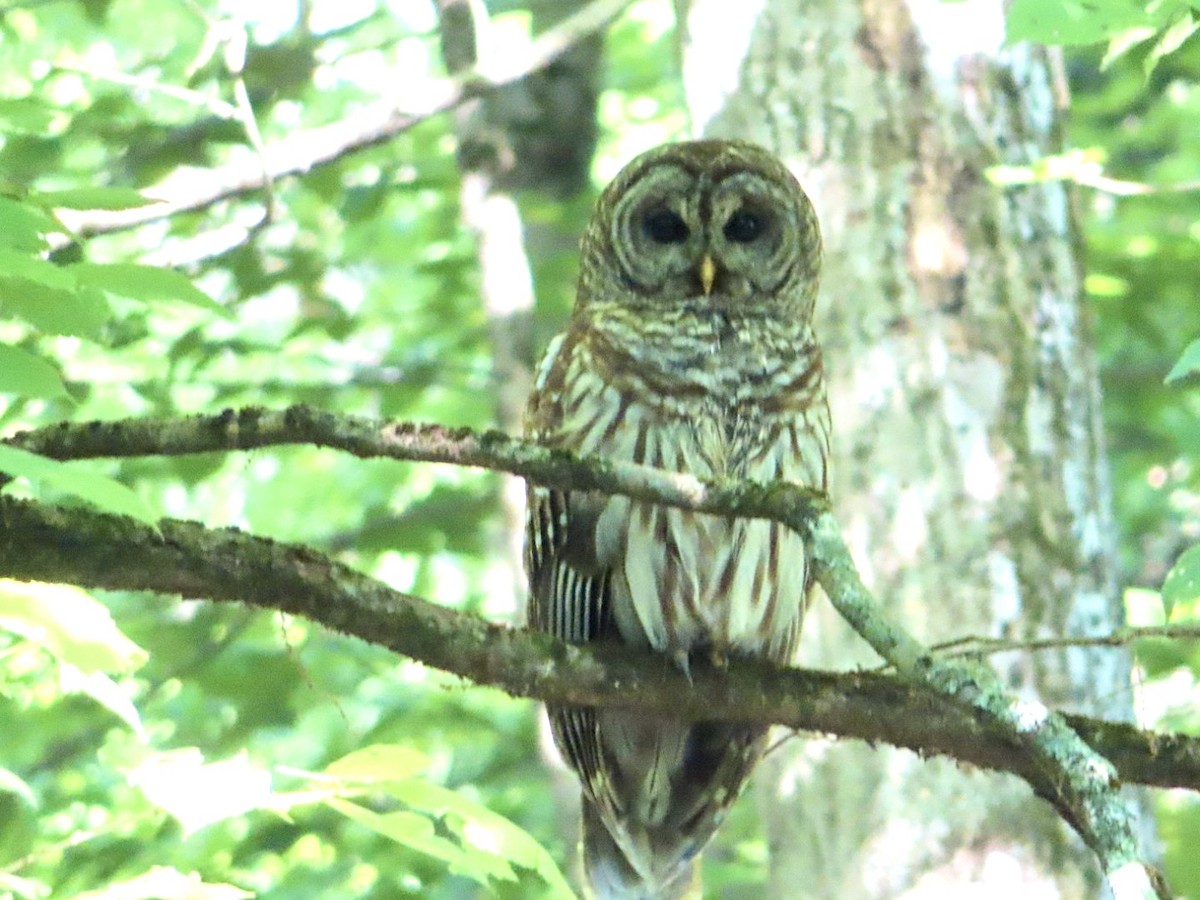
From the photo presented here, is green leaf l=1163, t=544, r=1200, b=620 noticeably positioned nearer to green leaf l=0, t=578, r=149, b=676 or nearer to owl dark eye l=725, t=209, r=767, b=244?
green leaf l=0, t=578, r=149, b=676

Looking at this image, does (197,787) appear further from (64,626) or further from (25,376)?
(25,376)

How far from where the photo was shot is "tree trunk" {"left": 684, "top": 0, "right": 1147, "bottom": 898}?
13.3ft

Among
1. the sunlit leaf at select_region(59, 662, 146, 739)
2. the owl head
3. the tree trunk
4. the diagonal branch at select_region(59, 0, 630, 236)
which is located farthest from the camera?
the diagonal branch at select_region(59, 0, 630, 236)

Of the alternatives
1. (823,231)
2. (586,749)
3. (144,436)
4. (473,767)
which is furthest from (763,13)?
(473,767)

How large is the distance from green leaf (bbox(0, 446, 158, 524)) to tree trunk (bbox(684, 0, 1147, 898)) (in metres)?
2.83

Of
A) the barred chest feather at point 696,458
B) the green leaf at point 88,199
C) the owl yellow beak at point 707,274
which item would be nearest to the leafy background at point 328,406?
the green leaf at point 88,199

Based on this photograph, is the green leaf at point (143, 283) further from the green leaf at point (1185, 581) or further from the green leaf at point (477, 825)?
the green leaf at point (1185, 581)

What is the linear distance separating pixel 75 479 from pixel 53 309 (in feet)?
2.24

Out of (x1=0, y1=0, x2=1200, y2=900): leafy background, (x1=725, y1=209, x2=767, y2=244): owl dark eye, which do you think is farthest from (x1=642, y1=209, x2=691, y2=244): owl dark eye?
(x1=0, y1=0, x2=1200, y2=900): leafy background

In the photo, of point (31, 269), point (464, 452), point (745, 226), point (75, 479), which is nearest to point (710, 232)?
point (745, 226)

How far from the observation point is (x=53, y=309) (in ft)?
6.77

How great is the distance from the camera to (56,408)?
525 cm

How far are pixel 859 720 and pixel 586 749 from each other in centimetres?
109

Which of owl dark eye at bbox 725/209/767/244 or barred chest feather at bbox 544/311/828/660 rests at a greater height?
owl dark eye at bbox 725/209/767/244
